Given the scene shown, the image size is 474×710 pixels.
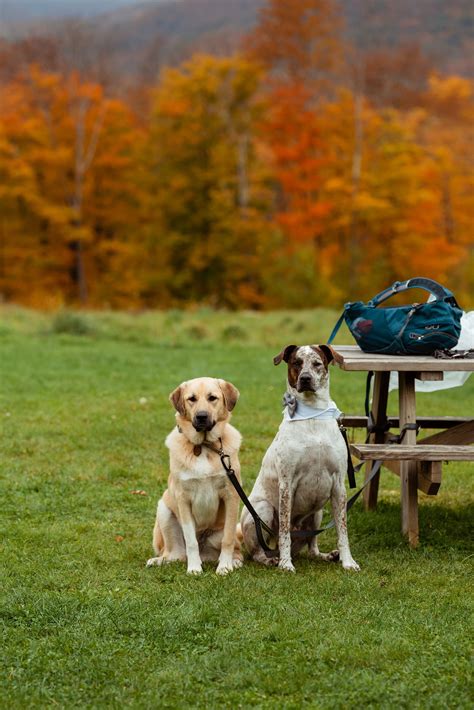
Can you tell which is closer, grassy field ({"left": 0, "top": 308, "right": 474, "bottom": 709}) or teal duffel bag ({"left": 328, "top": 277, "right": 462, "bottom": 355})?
grassy field ({"left": 0, "top": 308, "right": 474, "bottom": 709})

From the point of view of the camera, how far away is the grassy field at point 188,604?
13.4ft

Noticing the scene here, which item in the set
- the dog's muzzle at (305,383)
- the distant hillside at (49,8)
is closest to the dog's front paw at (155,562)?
the dog's muzzle at (305,383)

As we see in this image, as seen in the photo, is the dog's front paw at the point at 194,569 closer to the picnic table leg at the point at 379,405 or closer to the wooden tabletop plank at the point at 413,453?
the wooden tabletop plank at the point at 413,453

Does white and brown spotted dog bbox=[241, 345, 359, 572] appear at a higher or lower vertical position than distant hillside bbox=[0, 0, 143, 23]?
lower

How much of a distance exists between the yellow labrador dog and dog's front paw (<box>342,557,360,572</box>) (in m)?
0.69

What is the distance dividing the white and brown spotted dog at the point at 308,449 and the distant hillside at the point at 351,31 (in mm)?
37197

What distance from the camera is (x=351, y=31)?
41.8 meters

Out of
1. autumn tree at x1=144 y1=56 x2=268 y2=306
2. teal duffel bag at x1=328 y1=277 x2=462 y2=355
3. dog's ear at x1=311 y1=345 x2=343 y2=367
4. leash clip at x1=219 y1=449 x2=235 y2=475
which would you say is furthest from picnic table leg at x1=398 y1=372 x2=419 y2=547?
autumn tree at x1=144 y1=56 x2=268 y2=306

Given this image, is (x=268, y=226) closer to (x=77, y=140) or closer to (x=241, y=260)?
(x=241, y=260)

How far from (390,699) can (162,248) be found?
111 feet

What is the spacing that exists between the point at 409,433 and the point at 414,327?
2.50 feet

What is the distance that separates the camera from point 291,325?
78.6ft

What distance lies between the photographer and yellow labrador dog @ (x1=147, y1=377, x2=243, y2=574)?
590cm

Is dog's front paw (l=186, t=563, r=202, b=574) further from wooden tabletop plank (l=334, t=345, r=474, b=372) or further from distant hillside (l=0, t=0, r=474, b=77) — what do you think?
distant hillside (l=0, t=0, r=474, b=77)
